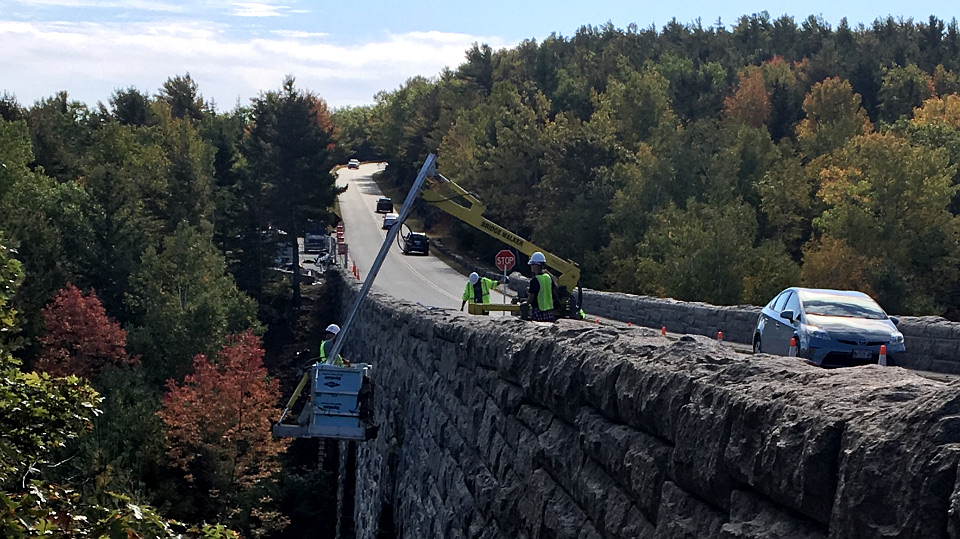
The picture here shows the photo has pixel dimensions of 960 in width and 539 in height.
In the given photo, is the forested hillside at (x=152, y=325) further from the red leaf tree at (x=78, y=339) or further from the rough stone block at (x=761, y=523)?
the rough stone block at (x=761, y=523)

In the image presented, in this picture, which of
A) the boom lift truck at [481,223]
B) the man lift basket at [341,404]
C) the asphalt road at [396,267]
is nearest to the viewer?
the man lift basket at [341,404]

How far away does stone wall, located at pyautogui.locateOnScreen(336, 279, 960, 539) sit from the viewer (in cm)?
318

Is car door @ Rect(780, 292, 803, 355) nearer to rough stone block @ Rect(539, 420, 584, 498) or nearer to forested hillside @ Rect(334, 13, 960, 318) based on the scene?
rough stone block @ Rect(539, 420, 584, 498)

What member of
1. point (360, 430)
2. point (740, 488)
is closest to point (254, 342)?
point (360, 430)

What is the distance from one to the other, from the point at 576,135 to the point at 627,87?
17479mm

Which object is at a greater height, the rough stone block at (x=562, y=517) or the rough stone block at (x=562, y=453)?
the rough stone block at (x=562, y=453)

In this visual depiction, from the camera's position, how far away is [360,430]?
688 inches

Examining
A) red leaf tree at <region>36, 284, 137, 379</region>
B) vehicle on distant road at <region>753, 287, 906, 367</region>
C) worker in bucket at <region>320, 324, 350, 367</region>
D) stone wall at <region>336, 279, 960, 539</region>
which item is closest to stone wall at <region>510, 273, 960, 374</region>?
vehicle on distant road at <region>753, 287, 906, 367</region>

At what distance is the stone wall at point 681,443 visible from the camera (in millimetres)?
3176

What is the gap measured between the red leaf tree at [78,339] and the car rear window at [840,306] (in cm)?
3360

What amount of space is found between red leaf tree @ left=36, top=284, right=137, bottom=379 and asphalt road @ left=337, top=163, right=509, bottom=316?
10.4m

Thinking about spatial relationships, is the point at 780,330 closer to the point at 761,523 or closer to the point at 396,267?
the point at 761,523

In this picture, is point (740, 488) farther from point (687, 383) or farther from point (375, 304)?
point (375, 304)

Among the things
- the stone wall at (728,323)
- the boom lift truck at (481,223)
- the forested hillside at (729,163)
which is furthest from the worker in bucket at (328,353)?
the forested hillside at (729,163)
